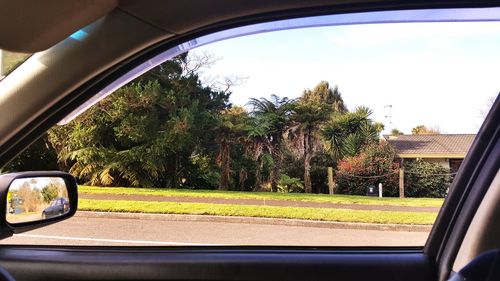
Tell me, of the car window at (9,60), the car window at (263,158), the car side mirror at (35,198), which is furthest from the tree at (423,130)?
the car window at (9,60)

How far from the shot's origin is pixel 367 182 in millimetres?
2715

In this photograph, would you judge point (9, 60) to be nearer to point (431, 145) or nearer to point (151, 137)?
point (151, 137)

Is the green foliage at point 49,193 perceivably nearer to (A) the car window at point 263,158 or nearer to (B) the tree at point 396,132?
(A) the car window at point 263,158

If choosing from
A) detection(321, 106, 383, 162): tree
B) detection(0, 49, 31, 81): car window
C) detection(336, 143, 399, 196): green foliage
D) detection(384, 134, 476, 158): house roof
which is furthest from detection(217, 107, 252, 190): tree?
detection(0, 49, 31, 81): car window

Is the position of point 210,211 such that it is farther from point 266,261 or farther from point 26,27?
point 26,27

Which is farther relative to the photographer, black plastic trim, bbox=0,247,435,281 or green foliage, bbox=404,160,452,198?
green foliage, bbox=404,160,452,198

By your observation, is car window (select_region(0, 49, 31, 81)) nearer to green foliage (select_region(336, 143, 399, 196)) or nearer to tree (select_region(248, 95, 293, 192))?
tree (select_region(248, 95, 293, 192))

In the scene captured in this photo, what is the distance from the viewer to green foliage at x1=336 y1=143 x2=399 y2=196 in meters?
2.70

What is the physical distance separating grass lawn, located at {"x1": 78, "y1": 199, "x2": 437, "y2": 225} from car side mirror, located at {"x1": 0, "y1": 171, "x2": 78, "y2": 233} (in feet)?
2.21

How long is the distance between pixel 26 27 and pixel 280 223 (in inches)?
74.8

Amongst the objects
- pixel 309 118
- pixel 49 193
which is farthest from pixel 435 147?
pixel 49 193

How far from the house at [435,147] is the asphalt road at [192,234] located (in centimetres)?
42

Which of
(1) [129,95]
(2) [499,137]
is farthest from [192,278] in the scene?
(2) [499,137]

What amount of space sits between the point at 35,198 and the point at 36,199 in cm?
1
